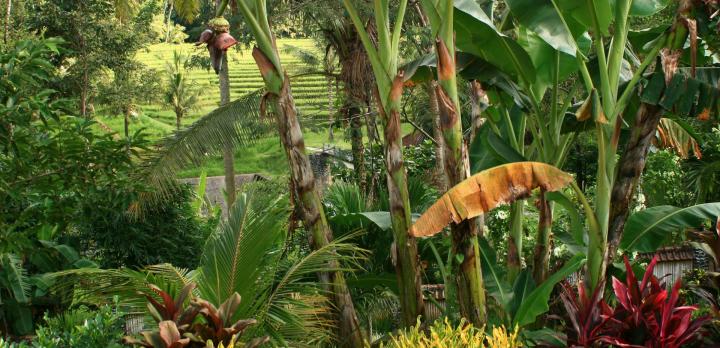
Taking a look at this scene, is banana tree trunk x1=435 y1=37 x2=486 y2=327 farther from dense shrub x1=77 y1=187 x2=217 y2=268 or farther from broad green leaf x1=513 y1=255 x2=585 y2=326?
dense shrub x1=77 y1=187 x2=217 y2=268

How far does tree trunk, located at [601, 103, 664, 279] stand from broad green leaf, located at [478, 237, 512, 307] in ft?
2.69

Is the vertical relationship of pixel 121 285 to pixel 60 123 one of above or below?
below

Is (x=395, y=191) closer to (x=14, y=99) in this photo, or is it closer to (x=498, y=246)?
(x=14, y=99)

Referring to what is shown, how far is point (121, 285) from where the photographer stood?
532 cm

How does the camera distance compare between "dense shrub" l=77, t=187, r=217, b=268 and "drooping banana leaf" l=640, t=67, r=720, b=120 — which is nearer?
"drooping banana leaf" l=640, t=67, r=720, b=120

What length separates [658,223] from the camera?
6.70 meters

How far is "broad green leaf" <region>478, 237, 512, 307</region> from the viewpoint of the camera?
257 inches

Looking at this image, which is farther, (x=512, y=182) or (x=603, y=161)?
(x=603, y=161)

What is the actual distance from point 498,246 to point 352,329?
3671 millimetres

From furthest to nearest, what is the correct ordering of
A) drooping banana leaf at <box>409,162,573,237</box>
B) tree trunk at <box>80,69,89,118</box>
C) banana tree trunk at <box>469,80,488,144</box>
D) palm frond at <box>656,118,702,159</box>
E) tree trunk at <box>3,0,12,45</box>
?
tree trunk at <box>80,69,89,118</box> < tree trunk at <box>3,0,12,45</box> < palm frond at <box>656,118,702,159</box> < banana tree trunk at <box>469,80,488,144</box> < drooping banana leaf at <box>409,162,573,237</box>

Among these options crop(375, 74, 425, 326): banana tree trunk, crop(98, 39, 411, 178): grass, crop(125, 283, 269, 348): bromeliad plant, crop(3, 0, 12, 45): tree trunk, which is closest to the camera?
crop(125, 283, 269, 348): bromeliad plant

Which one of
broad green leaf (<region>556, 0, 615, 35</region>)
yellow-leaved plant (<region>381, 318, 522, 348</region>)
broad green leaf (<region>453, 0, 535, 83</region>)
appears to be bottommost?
yellow-leaved plant (<region>381, 318, 522, 348</region>)

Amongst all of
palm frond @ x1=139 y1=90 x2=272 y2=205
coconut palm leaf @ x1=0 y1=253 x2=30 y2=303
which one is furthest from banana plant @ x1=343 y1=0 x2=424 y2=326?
coconut palm leaf @ x1=0 y1=253 x2=30 y2=303

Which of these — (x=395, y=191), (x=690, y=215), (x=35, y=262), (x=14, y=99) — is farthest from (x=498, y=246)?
(x=14, y=99)
